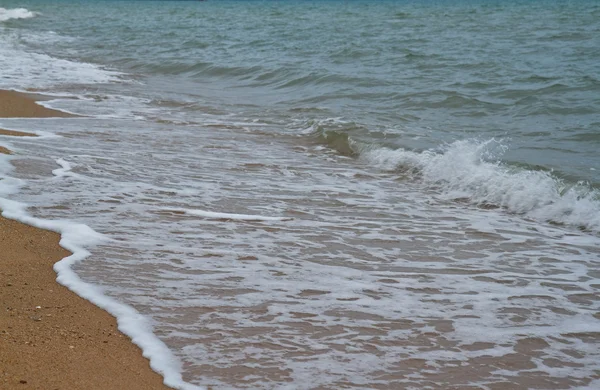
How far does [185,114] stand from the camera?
12.4 m

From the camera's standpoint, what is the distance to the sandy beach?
343 cm

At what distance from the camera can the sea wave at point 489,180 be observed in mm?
7082

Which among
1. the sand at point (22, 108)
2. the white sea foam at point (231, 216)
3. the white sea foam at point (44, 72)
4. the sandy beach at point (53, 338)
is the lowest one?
the sandy beach at point (53, 338)

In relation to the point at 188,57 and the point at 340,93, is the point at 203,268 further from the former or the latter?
the point at 188,57

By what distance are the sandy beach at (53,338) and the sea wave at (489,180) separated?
411cm

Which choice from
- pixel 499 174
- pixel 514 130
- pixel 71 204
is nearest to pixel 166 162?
pixel 71 204

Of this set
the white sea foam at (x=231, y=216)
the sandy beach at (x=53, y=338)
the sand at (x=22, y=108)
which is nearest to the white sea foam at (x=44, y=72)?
the sand at (x=22, y=108)

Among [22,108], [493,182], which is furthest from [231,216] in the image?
[22,108]

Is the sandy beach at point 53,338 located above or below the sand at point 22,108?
below

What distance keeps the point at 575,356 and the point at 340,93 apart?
1087 cm

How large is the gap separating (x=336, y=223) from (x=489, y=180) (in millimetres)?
2315

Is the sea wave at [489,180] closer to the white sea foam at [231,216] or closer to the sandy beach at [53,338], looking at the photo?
the white sea foam at [231,216]

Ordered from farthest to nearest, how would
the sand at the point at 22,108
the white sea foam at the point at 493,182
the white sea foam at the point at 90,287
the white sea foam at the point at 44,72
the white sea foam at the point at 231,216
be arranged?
the white sea foam at the point at 44,72 < the sand at the point at 22,108 < the white sea foam at the point at 493,182 < the white sea foam at the point at 231,216 < the white sea foam at the point at 90,287

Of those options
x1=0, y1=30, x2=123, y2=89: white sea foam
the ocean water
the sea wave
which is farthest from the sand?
the sea wave
